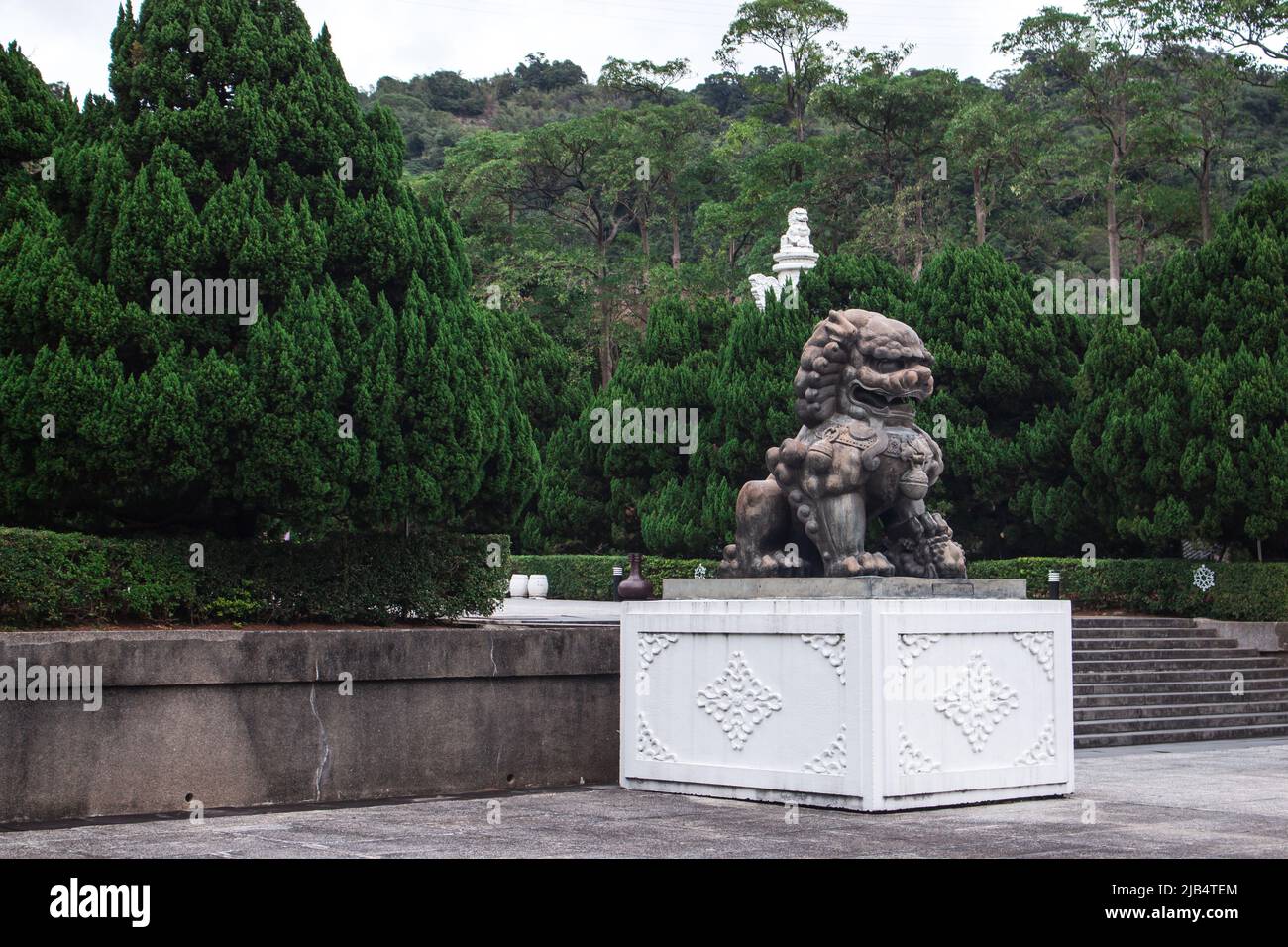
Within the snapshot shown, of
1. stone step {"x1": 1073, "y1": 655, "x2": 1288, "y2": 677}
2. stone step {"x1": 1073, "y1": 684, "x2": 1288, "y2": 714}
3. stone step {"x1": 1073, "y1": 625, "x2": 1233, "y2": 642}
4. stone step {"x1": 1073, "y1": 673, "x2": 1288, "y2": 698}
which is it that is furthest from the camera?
stone step {"x1": 1073, "y1": 625, "x2": 1233, "y2": 642}

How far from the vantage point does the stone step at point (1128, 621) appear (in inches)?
737

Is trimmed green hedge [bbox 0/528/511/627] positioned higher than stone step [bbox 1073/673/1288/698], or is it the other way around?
trimmed green hedge [bbox 0/528/511/627]

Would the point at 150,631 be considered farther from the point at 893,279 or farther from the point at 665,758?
the point at 893,279

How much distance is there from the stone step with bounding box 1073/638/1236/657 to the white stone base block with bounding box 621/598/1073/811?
26.1 feet

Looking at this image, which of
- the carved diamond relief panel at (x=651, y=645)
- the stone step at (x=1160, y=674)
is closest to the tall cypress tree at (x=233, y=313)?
the carved diamond relief panel at (x=651, y=645)

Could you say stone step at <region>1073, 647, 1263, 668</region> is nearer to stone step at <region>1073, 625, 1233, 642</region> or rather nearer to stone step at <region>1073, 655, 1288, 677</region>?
stone step at <region>1073, 655, 1288, 677</region>

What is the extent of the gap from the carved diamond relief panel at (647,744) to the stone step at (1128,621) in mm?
10145

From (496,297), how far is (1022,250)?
56.8 feet

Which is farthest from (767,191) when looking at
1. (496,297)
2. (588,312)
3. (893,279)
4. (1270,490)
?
(1270,490)

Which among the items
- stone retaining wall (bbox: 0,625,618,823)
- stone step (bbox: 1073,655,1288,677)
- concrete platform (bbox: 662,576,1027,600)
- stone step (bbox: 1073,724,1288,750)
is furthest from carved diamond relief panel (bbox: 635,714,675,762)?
stone step (bbox: 1073,655,1288,677)

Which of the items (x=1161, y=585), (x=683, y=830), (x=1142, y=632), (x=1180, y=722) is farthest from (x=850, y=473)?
(x=1161, y=585)

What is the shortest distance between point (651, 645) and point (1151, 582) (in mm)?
13038

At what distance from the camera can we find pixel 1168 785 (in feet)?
33.6

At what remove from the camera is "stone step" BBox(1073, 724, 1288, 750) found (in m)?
13.9
